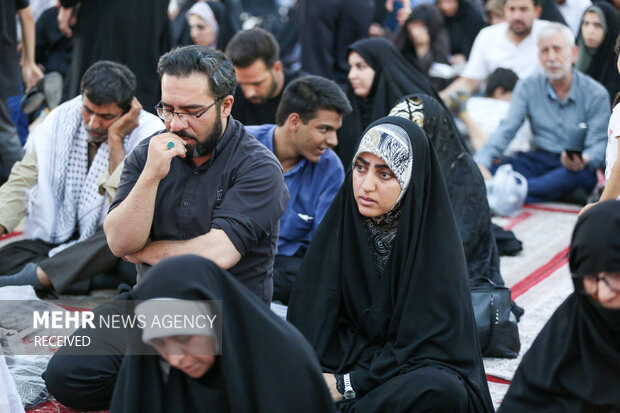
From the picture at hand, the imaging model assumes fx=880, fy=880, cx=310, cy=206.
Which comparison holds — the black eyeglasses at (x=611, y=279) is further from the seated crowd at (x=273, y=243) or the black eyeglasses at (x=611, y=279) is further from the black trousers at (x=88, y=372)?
the black trousers at (x=88, y=372)

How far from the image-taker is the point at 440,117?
150 inches

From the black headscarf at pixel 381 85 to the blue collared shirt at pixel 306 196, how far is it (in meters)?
1.13

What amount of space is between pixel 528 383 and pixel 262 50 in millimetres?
3172

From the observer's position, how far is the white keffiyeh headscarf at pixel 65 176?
399 cm

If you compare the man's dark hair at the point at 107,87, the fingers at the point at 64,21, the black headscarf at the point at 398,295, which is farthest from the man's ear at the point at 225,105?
the fingers at the point at 64,21

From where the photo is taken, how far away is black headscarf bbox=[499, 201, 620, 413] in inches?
80.0

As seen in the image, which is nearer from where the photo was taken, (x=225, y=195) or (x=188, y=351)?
(x=188, y=351)

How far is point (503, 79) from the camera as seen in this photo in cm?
677

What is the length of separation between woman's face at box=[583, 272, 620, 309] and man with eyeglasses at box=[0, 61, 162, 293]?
93.3 inches

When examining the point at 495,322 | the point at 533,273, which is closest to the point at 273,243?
the point at 495,322

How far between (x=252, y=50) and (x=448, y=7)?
4.02 m

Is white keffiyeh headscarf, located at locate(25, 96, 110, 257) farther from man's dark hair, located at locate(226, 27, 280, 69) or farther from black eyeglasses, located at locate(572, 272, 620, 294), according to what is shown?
black eyeglasses, located at locate(572, 272, 620, 294)

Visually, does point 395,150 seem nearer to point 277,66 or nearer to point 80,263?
point 80,263

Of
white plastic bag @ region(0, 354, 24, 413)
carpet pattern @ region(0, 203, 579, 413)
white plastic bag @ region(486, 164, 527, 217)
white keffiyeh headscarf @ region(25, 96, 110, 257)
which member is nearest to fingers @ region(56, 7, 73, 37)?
carpet pattern @ region(0, 203, 579, 413)
